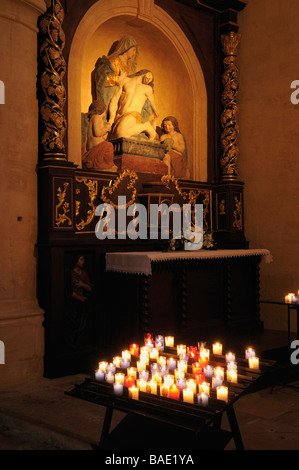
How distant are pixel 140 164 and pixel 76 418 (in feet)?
12.5

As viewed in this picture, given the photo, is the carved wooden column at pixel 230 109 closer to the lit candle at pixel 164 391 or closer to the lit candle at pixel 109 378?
the lit candle at pixel 109 378

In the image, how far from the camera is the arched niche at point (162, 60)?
746 centimetres

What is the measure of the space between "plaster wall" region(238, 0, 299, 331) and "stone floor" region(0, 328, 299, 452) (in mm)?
2718

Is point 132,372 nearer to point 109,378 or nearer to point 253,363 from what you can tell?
point 109,378

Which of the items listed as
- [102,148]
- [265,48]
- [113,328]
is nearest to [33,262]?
[113,328]

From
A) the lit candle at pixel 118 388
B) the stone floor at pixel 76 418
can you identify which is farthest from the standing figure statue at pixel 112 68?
the lit candle at pixel 118 388

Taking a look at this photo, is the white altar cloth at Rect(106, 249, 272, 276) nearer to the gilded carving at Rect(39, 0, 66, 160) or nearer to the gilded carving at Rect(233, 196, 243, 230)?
the gilded carving at Rect(39, 0, 66, 160)

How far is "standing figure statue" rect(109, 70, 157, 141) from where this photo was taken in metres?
7.50

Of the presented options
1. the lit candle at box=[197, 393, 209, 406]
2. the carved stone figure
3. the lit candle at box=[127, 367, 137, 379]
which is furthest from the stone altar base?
the lit candle at box=[197, 393, 209, 406]

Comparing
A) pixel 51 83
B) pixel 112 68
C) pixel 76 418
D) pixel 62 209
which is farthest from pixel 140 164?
pixel 76 418

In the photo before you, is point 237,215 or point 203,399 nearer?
point 203,399

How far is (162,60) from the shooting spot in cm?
849

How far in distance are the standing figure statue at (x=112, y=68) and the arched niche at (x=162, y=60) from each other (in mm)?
233

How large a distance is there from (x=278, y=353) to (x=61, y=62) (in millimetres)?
4318
